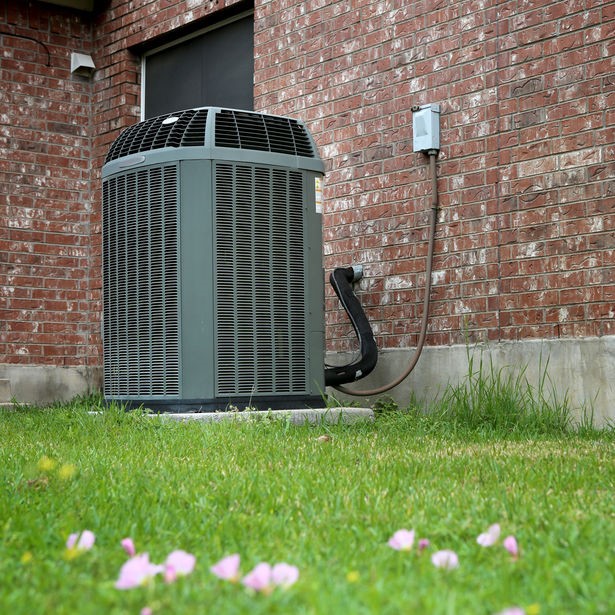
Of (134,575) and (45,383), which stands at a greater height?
(134,575)

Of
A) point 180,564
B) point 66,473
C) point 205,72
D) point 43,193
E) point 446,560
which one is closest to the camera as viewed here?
point 180,564

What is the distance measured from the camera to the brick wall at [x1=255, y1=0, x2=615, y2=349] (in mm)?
4605

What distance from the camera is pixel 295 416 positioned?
15.3ft

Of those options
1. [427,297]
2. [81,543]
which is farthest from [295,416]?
[81,543]

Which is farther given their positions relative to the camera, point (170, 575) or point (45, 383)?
point (45, 383)

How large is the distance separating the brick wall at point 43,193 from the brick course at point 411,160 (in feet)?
0.05

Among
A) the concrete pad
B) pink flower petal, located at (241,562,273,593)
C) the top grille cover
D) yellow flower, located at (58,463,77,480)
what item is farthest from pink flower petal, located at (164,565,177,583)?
the top grille cover

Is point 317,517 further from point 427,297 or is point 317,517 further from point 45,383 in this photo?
point 45,383

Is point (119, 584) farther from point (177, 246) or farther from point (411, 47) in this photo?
point (411, 47)

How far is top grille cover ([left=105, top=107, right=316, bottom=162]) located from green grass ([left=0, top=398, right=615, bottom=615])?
152 centimetres

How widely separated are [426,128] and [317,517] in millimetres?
3540

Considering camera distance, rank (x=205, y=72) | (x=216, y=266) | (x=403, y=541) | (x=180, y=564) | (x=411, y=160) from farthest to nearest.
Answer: (x=205, y=72), (x=411, y=160), (x=216, y=266), (x=403, y=541), (x=180, y=564)

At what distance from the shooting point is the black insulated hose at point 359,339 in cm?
520

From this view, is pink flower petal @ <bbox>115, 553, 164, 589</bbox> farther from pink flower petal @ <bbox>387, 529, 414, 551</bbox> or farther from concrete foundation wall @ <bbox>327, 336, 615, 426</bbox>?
concrete foundation wall @ <bbox>327, 336, 615, 426</bbox>
